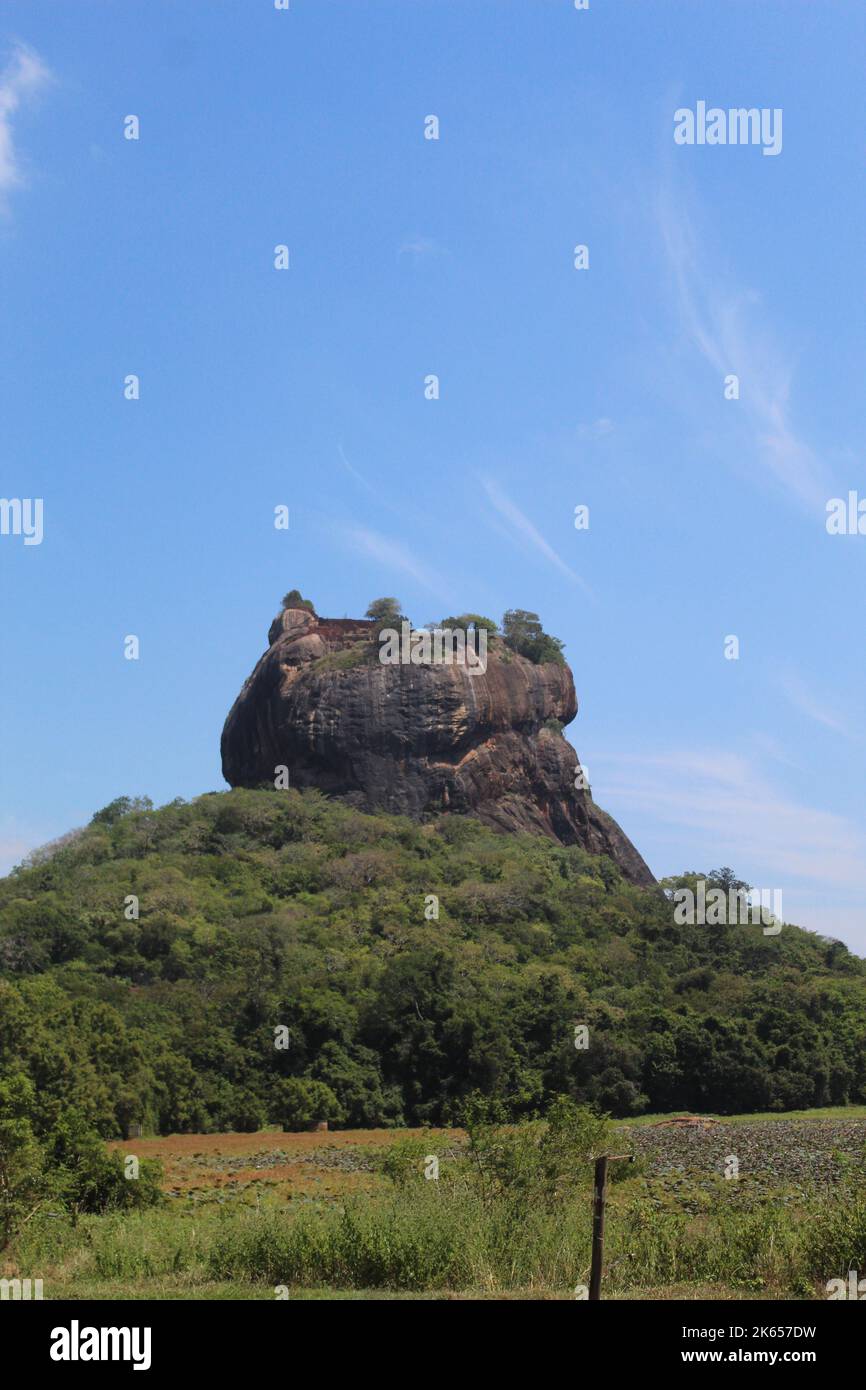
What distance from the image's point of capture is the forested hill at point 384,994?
4588 centimetres

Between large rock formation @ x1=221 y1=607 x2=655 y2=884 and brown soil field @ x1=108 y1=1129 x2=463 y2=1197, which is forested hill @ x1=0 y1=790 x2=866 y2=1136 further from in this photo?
large rock formation @ x1=221 y1=607 x2=655 y2=884

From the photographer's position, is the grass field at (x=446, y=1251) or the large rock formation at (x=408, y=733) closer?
the grass field at (x=446, y=1251)

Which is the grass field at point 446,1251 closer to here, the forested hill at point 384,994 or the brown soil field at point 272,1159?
the brown soil field at point 272,1159

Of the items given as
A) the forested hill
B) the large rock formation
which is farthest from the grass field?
the large rock formation

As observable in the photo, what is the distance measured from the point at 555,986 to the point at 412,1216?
3918 centimetres

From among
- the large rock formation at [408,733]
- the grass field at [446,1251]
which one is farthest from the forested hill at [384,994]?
the grass field at [446,1251]

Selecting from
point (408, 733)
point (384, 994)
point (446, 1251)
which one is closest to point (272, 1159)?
point (384, 994)

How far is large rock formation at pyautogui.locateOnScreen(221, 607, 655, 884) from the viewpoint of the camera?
88.8 metres

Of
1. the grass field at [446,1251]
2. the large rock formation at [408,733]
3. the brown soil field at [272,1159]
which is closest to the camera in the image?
the grass field at [446,1251]

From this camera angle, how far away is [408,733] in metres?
88.6

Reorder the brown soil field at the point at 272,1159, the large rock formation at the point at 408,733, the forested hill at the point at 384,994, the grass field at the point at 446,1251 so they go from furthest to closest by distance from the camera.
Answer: the large rock formation at the point at 408,733 → the forested hill at the point at 384,994 → the brown soil field at the point at 272,1159 → the grass field at the point at 446,1251

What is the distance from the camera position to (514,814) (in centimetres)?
9238

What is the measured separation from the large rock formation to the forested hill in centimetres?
940

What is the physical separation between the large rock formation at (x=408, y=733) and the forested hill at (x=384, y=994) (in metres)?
9.40
